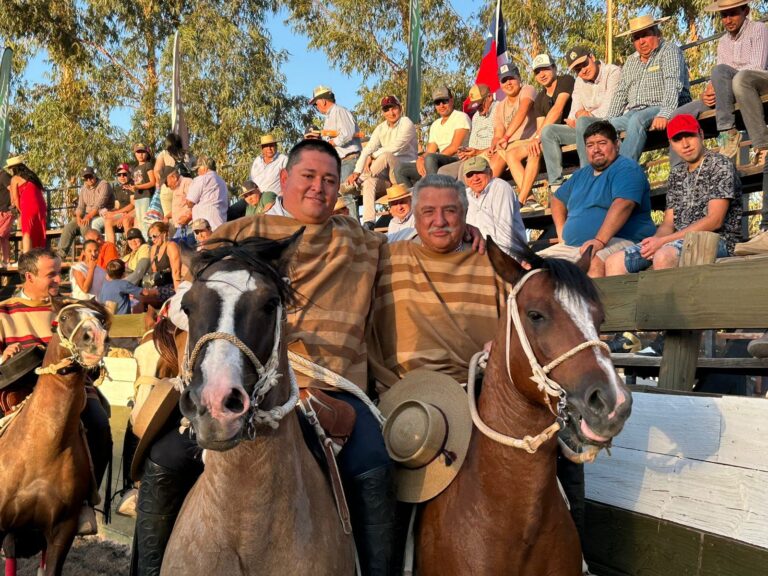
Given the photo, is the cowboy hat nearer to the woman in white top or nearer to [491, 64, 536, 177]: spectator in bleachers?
[491, 64, 536, 177]: spectator in bleachers

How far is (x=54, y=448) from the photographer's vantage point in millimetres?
6277

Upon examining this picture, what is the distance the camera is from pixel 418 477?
412 centimetres

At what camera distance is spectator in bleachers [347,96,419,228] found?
1328cm

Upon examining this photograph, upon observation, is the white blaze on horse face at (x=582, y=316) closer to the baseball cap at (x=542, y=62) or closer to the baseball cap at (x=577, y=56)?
the baseball cap at (x=577, y=56)

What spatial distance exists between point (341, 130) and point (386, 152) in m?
1.61

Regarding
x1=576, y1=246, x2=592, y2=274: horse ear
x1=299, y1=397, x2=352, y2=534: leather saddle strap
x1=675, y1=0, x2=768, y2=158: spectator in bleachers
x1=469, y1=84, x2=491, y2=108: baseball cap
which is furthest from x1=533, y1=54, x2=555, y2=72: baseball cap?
x1=299, y1=397, x2=352, y2=534: leather saddle strap

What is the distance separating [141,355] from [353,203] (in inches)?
277

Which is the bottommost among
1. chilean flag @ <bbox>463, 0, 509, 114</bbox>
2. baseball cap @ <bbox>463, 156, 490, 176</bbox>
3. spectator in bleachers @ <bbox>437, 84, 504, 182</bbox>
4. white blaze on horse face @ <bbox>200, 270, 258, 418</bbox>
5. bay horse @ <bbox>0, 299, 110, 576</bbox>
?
bay horse @ <bbox>0, 299, 110, 576</bbox>

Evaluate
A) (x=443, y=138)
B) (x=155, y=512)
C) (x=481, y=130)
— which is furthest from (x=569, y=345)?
(x=443, y=138)

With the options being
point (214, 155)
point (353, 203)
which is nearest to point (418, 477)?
point (353, 203)

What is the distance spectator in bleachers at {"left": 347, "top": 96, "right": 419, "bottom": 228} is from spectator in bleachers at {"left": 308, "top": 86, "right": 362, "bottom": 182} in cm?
105

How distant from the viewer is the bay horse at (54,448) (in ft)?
20.2

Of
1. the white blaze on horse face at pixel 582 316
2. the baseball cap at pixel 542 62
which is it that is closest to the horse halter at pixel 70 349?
the white blaze on horse face at pixel 582 316

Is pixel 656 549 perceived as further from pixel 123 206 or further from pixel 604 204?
pixel 123 206
